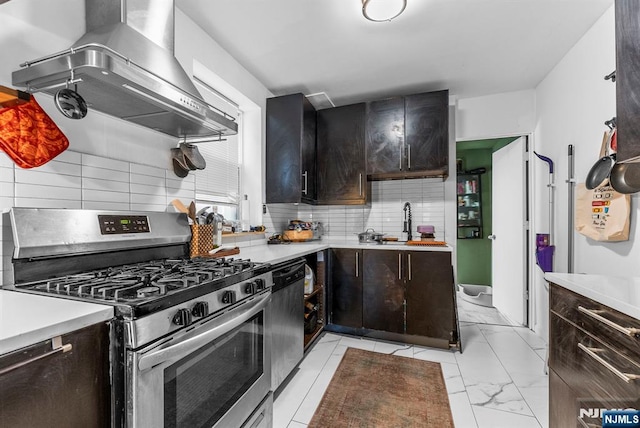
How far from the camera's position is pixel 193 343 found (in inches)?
39.3

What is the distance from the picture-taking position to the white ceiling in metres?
1.82

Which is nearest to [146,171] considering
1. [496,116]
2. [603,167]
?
[603,167]

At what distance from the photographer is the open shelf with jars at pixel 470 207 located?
4.50 metres

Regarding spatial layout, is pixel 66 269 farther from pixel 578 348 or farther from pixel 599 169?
pixel 599 169

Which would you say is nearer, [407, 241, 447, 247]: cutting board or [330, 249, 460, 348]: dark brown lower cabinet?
[330, 249, 460, 348]: dark brown lower cabinet

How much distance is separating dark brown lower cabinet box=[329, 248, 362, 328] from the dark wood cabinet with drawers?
1584 millimetres

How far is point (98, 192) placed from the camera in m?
1.42

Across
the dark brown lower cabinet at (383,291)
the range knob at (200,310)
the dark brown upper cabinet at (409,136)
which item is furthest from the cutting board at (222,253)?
the dark brown upper cabinet at (409,136)

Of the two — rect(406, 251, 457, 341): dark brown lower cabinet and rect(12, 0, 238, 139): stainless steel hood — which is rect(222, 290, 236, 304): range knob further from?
rect(406, 251, 457, 341): dark brown lower cabinet

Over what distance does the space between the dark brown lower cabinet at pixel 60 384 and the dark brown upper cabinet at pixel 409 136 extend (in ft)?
8.47

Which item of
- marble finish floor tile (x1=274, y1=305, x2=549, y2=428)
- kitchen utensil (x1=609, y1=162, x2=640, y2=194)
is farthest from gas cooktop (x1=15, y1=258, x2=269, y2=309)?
kitchen utensil (x1=609, y1=162, x2=640, y2=194)

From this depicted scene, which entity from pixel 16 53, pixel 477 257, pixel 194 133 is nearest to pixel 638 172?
pixel 194 133

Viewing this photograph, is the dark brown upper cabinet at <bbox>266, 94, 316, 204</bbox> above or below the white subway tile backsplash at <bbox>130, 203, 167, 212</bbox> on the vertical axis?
above

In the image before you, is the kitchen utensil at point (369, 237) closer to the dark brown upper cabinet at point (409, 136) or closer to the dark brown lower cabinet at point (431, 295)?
the dark brown lower cabinet at point (431, 295)
